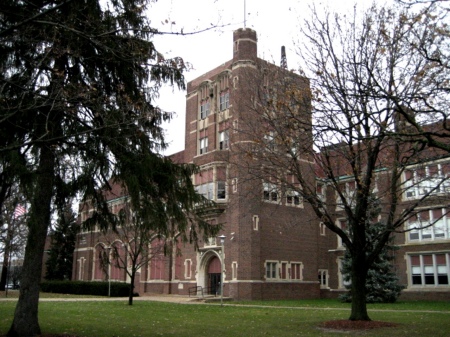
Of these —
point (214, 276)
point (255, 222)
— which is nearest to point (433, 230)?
point (255, 222)

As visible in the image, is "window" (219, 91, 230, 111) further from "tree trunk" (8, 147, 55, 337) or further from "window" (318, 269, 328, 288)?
"tree trunk" (8, 147, 55, 337)

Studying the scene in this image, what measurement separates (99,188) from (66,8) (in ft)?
14.2

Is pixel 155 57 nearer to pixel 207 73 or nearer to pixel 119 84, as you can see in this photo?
pixel 119 84

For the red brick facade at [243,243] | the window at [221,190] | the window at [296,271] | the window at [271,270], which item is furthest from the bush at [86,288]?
the window at [296,271]

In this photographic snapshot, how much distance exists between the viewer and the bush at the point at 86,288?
131 feet

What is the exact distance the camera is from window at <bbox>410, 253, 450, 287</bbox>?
107 ft

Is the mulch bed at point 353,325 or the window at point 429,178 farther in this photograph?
the mulch bed at point 353,325

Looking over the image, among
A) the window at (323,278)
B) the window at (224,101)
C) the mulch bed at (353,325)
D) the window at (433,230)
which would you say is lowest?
the mulch bed at (353,325)

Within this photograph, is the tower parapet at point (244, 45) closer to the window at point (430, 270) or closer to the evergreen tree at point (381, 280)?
the evergreen tree at point (381, 280)

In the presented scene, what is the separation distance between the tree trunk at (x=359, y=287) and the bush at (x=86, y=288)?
90.6ft

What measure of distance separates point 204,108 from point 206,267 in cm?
1277

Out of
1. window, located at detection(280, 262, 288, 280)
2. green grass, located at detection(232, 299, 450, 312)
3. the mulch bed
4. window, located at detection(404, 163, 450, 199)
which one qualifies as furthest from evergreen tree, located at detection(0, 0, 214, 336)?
window, located at detection(280, 262, 288, 280)

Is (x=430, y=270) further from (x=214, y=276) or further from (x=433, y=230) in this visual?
(x=214, y=276)

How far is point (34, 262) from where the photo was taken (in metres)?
11.5
